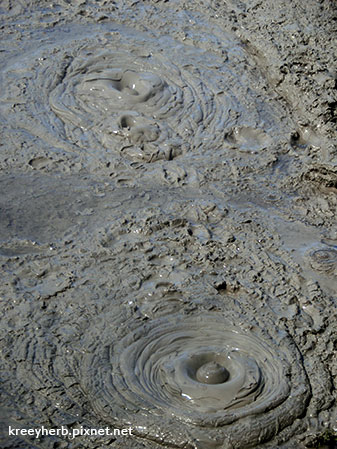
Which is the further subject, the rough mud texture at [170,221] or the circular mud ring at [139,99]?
the circular mud ring at [139,99]

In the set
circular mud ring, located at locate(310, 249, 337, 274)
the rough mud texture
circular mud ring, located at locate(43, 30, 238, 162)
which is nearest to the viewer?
the rough mud texture

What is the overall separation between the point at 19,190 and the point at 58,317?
1240mm

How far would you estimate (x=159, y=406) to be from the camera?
2961mm

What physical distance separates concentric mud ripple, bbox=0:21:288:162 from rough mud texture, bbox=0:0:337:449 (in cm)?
2

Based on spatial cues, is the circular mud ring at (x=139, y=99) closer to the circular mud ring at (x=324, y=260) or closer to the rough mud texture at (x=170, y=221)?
the rough mud texture at (x=170, y=221)

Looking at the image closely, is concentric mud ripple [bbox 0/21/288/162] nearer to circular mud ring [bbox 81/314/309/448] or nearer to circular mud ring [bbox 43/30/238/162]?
circular mud ring [bbox 43/30/238/162]

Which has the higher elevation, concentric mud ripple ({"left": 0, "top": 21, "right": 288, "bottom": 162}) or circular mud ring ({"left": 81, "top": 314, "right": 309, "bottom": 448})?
concentric mud ripple ({"left": 0, "top": 21, "right": 288, "bottom": 162})

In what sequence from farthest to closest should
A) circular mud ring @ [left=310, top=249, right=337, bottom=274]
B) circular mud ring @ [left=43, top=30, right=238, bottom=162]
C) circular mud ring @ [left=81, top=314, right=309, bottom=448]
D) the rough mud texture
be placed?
1. circular mud ring @ [left=43, top=30, right=238, bottom=162]
2. circular mud ring @ [left=310, top=249, right=337, bottom=274]
3. the rough mud texture
4. circular mud ring @ [left=81, top=314, right=309, bottom=448]

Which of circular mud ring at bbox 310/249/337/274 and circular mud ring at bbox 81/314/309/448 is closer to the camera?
circular mud ring at bbox 81/314/309/448

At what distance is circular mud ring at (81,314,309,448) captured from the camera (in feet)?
9.49

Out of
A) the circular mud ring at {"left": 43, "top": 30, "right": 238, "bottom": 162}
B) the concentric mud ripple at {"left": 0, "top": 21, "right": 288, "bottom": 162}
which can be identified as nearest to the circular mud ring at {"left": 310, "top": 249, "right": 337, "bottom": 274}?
the concentric mud ripple at {"left": 0, "top": 21, "right": 288, "bottom": 162}

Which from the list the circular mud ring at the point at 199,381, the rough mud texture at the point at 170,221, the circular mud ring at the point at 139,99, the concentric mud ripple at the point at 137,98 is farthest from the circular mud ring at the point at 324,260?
the circular mud ring at the point at 139,99

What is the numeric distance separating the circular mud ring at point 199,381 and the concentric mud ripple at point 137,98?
173 cm

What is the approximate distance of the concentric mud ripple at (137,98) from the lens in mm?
4805
